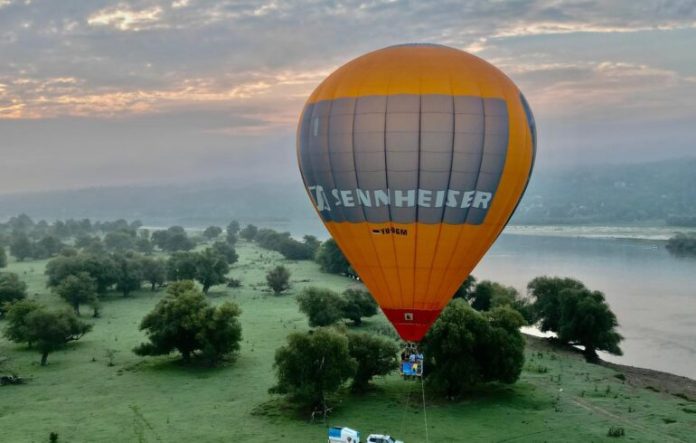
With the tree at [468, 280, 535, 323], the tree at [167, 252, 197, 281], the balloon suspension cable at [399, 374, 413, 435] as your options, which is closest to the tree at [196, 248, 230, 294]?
the tree at [167, 252, 197, 281]

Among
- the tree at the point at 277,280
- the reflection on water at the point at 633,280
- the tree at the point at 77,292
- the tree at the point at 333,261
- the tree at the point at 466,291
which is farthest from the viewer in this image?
the tree at the point at 333,261

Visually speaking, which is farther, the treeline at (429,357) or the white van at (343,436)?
the treeline at (429,357)

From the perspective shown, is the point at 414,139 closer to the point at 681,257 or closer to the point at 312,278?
the point at 312,278

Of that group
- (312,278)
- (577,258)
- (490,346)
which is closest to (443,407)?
(490,346)

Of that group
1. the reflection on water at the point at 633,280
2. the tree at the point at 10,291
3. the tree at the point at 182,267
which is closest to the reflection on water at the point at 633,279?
the reflection on water at the point at 633,280

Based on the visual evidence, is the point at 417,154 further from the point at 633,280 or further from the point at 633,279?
the point at 633,279

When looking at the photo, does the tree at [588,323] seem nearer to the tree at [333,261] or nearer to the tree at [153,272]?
the tree at [333,261]
